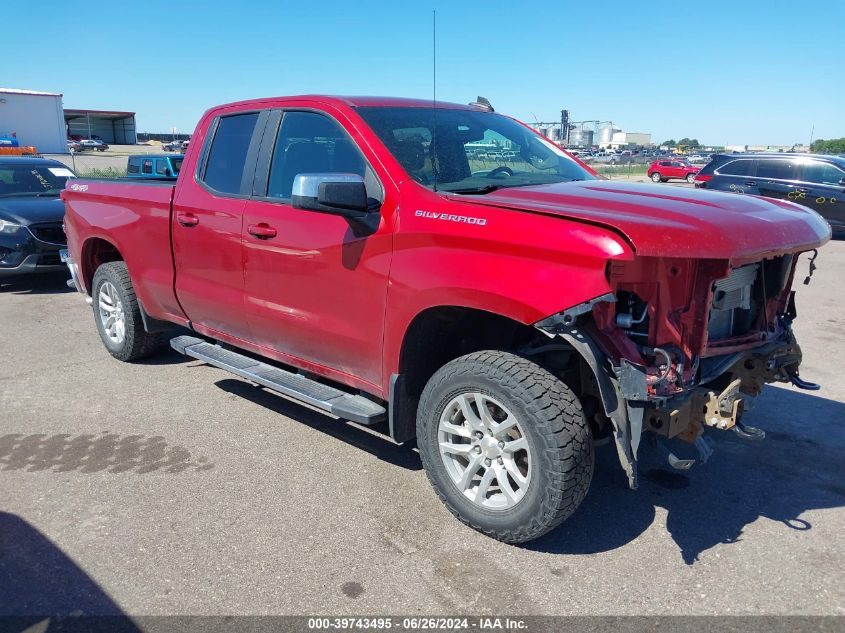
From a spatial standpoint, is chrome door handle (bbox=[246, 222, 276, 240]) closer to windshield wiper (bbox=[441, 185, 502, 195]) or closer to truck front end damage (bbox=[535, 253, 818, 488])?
windshield wiper (bbox=[441, 185, 502, 195])

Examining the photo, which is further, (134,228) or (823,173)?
(823,173)

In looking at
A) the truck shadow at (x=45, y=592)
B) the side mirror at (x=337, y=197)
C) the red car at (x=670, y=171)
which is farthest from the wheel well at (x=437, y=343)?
the red car at (x=670, y=171)

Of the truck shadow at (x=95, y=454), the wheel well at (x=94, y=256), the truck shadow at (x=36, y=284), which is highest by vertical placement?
the wheel well at (x=94, y=256)

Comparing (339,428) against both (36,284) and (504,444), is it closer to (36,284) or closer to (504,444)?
(504,444)

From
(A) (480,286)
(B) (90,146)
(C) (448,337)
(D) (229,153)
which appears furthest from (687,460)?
(B) (90,146)

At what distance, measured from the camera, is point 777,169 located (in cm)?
1499

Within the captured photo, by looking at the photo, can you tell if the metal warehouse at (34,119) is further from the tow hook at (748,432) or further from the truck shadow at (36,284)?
the tow hook at (748,432)

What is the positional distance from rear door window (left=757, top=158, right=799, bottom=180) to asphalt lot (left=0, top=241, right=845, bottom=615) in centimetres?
1137

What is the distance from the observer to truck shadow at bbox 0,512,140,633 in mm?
2773

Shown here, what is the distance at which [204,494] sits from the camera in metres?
3.81

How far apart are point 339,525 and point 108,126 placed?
94.5 m

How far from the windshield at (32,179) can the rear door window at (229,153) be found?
636 cm

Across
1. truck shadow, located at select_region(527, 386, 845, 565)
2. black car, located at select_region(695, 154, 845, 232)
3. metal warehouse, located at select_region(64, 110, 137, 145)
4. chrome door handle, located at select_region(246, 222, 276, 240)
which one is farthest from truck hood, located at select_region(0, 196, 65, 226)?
metal warehouse, located at select_region(64, 110, 137, 145)

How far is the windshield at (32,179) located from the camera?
10.0m
